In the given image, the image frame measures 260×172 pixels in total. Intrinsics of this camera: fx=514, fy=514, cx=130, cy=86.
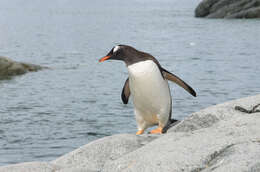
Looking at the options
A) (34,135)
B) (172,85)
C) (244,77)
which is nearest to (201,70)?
(244,77)

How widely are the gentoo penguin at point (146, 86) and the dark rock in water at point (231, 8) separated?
1643 inches

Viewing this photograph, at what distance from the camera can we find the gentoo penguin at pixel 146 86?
21.0ft

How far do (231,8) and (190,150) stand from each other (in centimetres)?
4797

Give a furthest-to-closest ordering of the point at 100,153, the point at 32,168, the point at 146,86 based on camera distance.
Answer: the point at 146,86 < the point at 100,153 < the point at 32,168

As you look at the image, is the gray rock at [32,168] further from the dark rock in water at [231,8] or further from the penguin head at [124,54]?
the dark rock in water at [231,8]

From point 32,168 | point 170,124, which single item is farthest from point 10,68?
point 32,168

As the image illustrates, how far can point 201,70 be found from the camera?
19750 millimetres

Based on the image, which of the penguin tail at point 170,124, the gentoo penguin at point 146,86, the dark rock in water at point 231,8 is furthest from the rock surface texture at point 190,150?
the dark rock in water at point 231,8

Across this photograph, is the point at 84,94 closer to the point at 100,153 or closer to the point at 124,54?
the point at 124,54

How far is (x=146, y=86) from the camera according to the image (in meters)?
6.55

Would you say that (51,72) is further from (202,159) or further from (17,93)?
(202,159)

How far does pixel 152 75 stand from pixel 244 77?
37.4 ft

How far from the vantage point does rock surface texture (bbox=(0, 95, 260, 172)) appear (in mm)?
4039

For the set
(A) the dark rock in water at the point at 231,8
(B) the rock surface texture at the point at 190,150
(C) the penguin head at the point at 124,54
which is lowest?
(A) the dark rock in water at the point at 231,8
